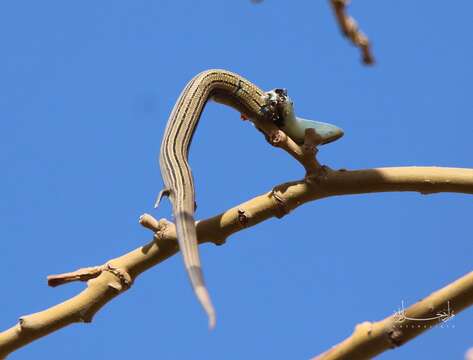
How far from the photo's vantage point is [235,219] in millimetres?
4832

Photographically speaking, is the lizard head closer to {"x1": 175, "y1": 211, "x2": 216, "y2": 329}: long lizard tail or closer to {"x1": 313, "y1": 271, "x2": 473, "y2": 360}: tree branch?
{"x1": 175, "y1": 211, "x2": 216, "y2": 329}: long lizard tail

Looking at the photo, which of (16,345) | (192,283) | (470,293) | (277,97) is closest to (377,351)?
(470,293)

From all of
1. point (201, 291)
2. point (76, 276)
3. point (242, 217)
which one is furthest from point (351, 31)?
point (76, 276)

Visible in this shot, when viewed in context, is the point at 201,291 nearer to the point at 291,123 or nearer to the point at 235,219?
the point at 235,219

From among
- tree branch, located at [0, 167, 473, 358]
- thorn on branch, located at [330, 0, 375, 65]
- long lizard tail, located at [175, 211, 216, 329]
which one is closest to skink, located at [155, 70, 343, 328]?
long lizard tail, located at [175, 211, 216, 329]

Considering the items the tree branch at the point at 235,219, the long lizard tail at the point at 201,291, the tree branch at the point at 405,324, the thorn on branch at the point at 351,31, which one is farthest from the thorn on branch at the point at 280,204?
the thorn on branch at the point at 351,31

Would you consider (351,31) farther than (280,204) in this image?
No

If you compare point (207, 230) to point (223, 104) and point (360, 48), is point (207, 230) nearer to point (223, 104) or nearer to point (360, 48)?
point (223, 104)

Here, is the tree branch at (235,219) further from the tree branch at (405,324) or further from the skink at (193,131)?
the tree branch at (405,324)

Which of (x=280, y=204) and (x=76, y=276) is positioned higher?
(x=76, y=276)

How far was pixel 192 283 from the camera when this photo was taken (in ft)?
13.4

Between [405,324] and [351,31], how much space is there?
101 inches

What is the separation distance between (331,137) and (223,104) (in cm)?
95

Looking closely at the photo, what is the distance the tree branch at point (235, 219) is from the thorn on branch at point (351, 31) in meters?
2.87
